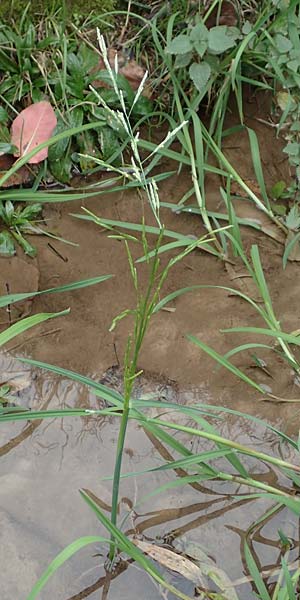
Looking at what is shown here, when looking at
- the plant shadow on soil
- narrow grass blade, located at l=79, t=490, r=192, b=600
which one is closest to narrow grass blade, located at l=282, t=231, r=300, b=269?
the plant shadow on soil

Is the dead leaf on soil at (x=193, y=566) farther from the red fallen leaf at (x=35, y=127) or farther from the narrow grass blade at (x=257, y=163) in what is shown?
the red fallen leaf at (x=35, y=127)

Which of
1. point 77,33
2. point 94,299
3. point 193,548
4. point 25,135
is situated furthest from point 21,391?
point 77,33

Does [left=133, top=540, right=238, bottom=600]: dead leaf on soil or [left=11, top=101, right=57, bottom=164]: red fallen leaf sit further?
[left=11, top=101, right=57, bottom=164]: red fallen leaf

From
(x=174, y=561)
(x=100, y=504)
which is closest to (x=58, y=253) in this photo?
(x=100, y=504)

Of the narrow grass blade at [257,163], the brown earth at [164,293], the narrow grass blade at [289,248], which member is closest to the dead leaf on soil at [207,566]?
the brown earth at [164,293]

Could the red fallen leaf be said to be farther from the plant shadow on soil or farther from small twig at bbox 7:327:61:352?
small twig at bbox 7:327:61:352

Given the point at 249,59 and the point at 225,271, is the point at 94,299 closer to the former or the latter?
the point at 225,271

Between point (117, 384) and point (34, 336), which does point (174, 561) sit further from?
point (34, 336)
